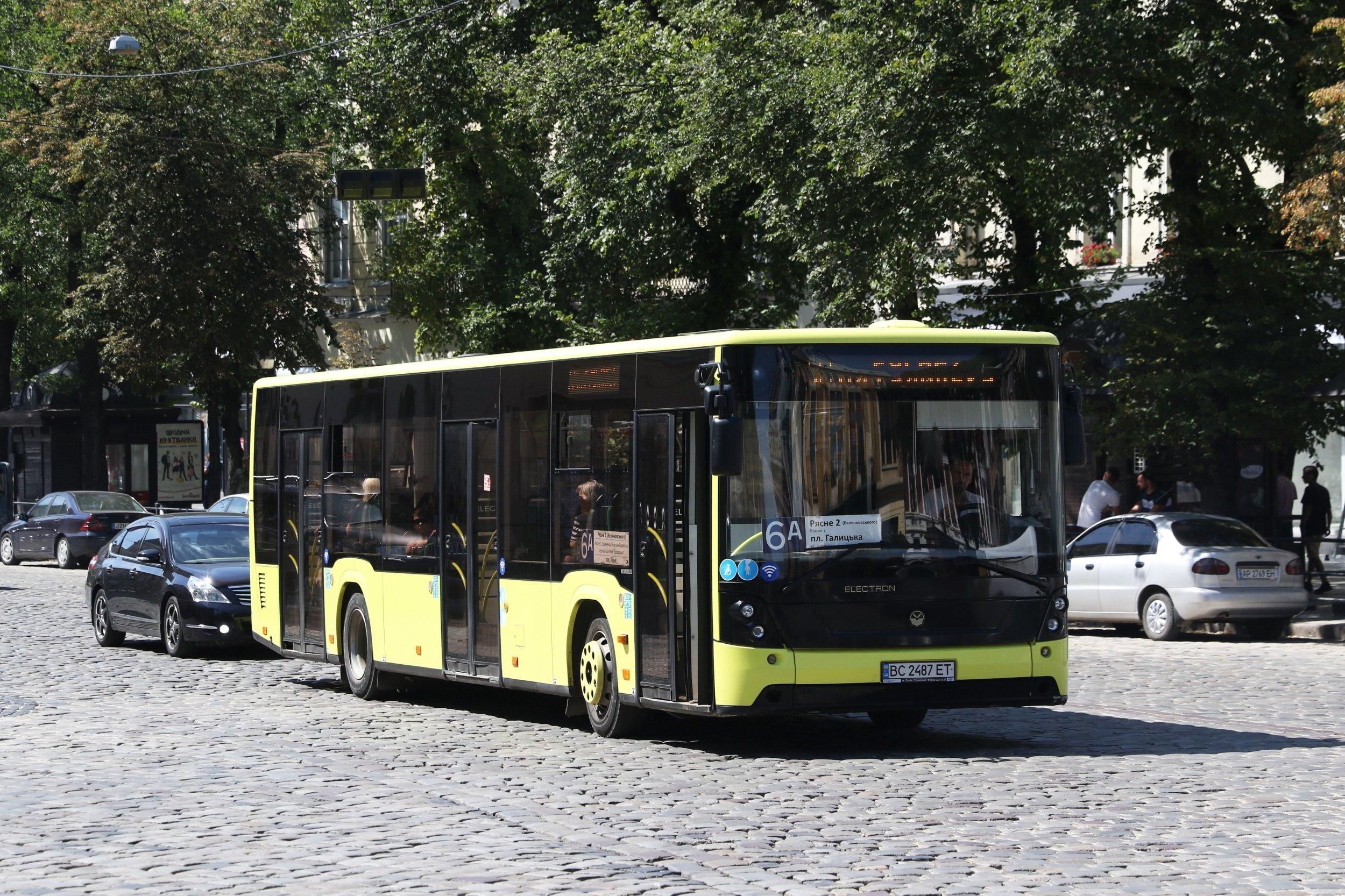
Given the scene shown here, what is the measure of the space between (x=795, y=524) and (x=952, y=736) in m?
2.26

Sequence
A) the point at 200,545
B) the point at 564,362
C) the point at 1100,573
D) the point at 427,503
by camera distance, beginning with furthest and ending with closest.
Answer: the point at 1100,573
the point at 200,545
the point at 427,503
the point at 564,362

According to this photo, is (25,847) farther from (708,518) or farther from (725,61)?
A: (725,61)

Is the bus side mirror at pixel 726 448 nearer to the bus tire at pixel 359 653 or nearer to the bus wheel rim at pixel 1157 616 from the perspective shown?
the bus tire at pixel 359 653

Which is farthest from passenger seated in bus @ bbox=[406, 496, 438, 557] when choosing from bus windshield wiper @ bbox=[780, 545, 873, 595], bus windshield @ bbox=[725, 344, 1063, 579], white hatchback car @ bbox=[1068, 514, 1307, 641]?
white hatchback car @ bbox=[1068, 514, 1307, 641]

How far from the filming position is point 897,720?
13570mm

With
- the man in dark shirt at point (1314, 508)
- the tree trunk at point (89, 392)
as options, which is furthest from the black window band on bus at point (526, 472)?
the tree trunk at point (89, 392)

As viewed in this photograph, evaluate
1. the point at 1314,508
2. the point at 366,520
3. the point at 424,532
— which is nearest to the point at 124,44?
the point at 366,520

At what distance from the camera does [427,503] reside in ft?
51.0

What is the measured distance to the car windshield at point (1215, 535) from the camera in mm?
22578

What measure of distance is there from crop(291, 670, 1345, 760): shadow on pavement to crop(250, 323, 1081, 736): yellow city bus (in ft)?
1.09

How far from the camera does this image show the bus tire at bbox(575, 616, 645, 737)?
13.0 meters

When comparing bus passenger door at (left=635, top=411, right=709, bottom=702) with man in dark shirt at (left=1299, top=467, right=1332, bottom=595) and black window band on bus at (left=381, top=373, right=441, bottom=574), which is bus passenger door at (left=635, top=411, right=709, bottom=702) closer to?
black window band on bus at (left=381, top=373, right=441, bottom=574)

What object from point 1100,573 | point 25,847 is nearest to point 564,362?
point 25,847

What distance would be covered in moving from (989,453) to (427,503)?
16.8 feet
